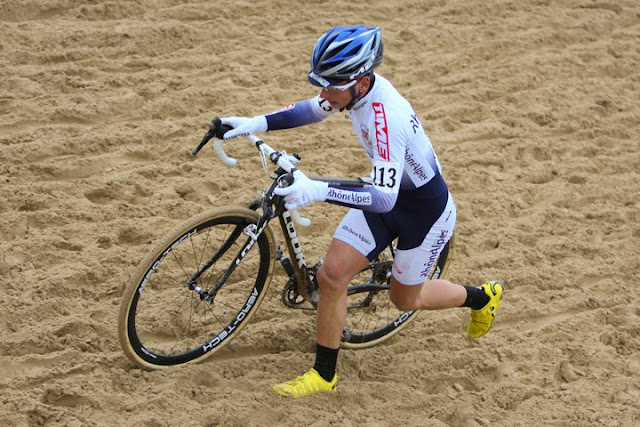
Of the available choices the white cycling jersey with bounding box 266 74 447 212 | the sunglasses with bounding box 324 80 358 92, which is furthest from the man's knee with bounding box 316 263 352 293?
the sunglasses with bounding box 324 80 358 92

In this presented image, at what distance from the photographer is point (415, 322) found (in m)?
6.07

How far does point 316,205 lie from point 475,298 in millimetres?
1890

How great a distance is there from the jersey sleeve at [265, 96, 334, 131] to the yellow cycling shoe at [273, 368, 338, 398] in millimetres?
1583

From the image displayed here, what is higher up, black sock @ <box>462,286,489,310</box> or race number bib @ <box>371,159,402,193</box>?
race number bib @ <box>371,159,402,193</box>

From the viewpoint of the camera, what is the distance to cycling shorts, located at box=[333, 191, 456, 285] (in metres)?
5.06

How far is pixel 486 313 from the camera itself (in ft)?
18.6

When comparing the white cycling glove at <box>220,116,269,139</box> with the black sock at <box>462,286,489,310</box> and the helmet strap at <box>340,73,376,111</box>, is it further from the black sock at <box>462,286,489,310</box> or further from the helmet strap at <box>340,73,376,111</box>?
the black sock at <box>462,286,489,310</box>

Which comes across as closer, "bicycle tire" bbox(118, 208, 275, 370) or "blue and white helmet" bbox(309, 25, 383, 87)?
"blue and white helmet" bbox(309, 25, 383, 87)

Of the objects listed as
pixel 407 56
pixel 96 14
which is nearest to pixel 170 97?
pixel 96 14

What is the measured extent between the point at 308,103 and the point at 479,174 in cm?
280

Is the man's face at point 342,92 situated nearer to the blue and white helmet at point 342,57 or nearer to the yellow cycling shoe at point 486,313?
the blue and white helmet at point 342,57

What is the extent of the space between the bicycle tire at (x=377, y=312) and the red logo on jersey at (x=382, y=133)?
1.22 meters

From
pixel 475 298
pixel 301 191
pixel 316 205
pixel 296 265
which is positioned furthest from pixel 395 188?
pixel 316 205

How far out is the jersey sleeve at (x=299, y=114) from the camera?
17.0 feet
